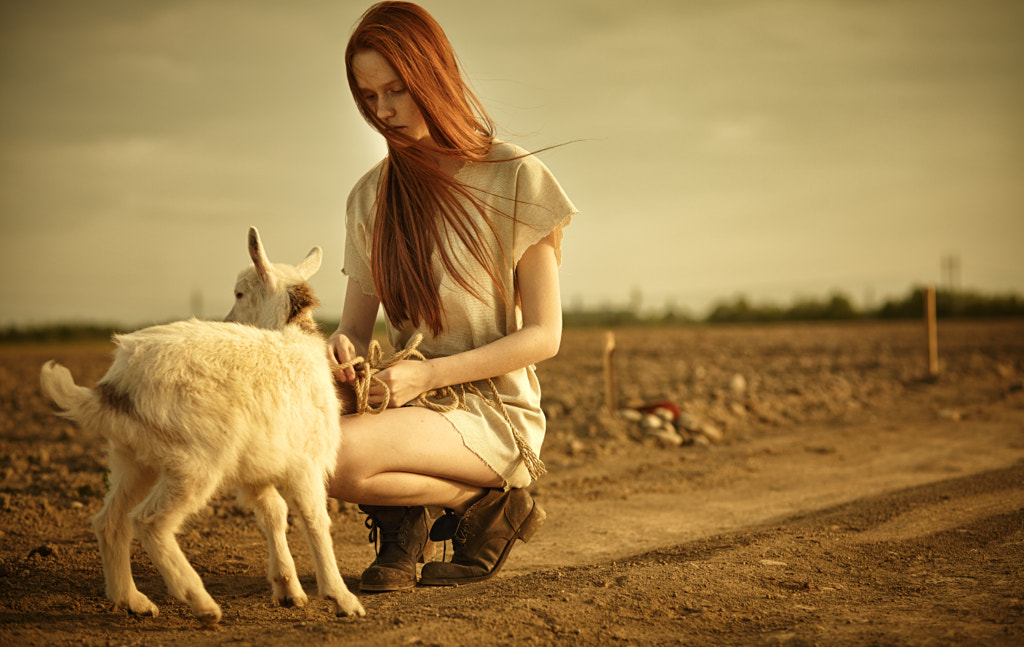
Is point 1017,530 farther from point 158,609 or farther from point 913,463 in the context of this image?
point 158,609

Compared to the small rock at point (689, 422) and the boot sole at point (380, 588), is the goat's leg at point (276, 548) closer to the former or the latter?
the boot sole at point (380, 588)

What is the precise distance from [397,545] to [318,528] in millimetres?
772

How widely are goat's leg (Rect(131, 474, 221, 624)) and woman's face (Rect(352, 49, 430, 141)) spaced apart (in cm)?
178

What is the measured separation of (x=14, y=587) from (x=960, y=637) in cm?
402

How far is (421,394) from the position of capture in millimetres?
3707

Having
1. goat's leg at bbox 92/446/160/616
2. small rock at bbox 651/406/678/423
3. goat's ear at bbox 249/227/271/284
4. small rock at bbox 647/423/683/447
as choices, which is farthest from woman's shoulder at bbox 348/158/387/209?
small rock at bbox 651/406/678/423

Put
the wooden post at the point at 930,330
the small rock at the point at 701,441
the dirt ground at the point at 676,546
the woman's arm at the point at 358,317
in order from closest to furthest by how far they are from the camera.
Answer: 1. the dirt ground at the point at 676,546
2. the woman's arm at the point at 358,317
3. the small rock at the point at 701,441
4. the wooden post at the point at 930,330

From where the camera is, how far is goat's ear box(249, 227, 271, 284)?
11.6 ft

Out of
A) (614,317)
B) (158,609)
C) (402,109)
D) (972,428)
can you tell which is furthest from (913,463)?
(614,317)

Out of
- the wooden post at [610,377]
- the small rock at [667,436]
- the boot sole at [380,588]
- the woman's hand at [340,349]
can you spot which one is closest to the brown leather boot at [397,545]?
the boot sole at [380,588]

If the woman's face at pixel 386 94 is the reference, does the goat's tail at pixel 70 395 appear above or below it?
below

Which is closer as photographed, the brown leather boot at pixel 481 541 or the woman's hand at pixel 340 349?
the woman's hand at pixel 340 349

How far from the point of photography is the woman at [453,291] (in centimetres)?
363

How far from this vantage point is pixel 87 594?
12.3ft
